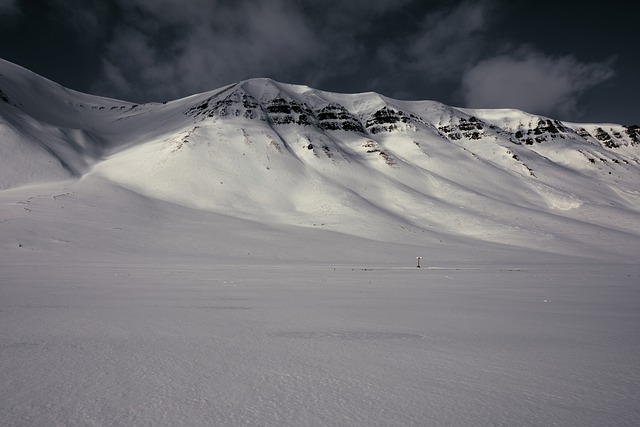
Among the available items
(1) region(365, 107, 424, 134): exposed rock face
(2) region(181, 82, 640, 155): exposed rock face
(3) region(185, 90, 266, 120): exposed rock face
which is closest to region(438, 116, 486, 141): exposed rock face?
(2) region(181, 82, 640, 155): exposed rock face

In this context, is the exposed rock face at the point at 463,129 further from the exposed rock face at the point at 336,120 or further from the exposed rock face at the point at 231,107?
the exposed rock face at the point at 231,107

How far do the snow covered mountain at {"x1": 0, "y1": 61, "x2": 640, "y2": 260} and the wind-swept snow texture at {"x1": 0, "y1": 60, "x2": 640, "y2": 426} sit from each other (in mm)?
559

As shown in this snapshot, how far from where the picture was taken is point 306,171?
207 ft

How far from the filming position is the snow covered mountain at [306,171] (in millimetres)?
40844

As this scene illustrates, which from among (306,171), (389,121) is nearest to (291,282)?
(306,171)

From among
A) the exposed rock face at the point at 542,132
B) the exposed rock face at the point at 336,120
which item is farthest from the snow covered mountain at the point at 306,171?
the exposed rock face at the point at 542,132

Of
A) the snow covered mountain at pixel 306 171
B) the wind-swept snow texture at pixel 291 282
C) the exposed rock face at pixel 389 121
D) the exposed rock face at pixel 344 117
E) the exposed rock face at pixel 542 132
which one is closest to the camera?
the wind-swept snow texture at pixel 291 282

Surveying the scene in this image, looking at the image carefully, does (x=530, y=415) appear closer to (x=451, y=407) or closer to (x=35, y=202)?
(x=451, y=407)

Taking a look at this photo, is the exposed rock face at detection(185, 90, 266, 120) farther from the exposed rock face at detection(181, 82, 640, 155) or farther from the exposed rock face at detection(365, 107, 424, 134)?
the exposed rock face at detection(365, 107, 424, 134)

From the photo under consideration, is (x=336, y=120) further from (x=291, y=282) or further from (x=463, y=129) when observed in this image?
(x=291, y=282)

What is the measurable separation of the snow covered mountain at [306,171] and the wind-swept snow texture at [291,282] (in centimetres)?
56

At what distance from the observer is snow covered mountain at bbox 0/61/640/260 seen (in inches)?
1608

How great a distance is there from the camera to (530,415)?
2230 mm

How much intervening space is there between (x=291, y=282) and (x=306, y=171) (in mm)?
54045
